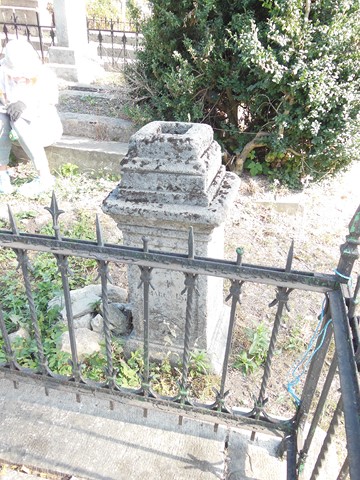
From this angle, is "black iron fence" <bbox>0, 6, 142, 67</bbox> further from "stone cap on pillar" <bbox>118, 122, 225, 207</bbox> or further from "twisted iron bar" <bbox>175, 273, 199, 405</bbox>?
"twisted iron bar" <bbox>175, 273, 199, 405</bbox>

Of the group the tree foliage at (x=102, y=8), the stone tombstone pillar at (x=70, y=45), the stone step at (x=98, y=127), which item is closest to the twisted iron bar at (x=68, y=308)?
the stone step at (x=98, y=127)

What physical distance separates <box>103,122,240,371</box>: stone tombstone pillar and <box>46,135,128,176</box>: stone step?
3.10m

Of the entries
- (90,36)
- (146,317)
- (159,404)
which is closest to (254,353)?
(159,404)

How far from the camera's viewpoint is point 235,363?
279 centimetres

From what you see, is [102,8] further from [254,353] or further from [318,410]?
[318,410]

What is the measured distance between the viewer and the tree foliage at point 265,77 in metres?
4.11

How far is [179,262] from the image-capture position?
5.12ft

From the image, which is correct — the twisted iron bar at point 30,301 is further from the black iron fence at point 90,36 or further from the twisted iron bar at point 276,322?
the black iron fence at point 90,36

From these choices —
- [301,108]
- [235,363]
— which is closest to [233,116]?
[301,108]

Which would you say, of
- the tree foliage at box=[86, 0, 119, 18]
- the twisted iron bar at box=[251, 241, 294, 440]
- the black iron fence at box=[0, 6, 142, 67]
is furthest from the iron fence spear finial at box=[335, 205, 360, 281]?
the tree foliage at box=[86, 0, 119, 18]

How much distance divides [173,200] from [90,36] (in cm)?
909

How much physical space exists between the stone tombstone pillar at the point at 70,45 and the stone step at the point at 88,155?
8.45 ft

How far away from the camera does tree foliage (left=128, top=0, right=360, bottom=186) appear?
13.5 feet

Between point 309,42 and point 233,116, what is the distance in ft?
3.94
